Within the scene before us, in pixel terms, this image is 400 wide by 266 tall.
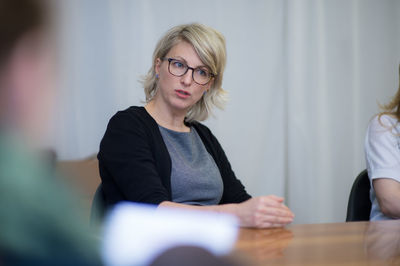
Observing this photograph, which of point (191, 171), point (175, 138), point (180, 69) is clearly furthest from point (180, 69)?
point (191, 171)

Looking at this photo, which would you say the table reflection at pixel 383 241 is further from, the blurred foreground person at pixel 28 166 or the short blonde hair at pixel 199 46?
the short blonde hair at pixel 199 46

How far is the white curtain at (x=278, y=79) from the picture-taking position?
234 cm

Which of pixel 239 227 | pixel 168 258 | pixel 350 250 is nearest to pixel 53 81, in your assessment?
pixel 168 258

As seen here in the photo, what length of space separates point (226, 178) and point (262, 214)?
0.66 m

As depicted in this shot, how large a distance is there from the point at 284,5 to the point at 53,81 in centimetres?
263

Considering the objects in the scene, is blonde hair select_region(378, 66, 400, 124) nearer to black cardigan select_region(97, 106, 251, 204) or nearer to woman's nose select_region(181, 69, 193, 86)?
woman's nose select_region(181, 69, 193, 86)

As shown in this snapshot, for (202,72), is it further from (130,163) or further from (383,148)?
(383,148)

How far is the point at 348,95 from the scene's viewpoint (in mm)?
2771

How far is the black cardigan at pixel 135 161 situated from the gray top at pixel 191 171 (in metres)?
0.06

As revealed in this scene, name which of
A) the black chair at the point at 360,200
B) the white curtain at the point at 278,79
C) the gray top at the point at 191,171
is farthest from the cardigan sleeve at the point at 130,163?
the white curtain at the point at 278,79

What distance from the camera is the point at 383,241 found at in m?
0.93

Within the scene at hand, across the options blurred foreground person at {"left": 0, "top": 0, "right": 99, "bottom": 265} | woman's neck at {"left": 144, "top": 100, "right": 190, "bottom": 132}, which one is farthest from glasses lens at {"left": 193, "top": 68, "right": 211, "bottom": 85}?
blurred foreground person at {"left": 0, "top": 0, "right": 99, "bottom": 265}

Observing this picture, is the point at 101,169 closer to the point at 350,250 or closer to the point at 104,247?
the point at 350,250

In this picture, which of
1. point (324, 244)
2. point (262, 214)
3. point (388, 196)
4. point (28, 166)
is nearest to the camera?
point (28, 166)
